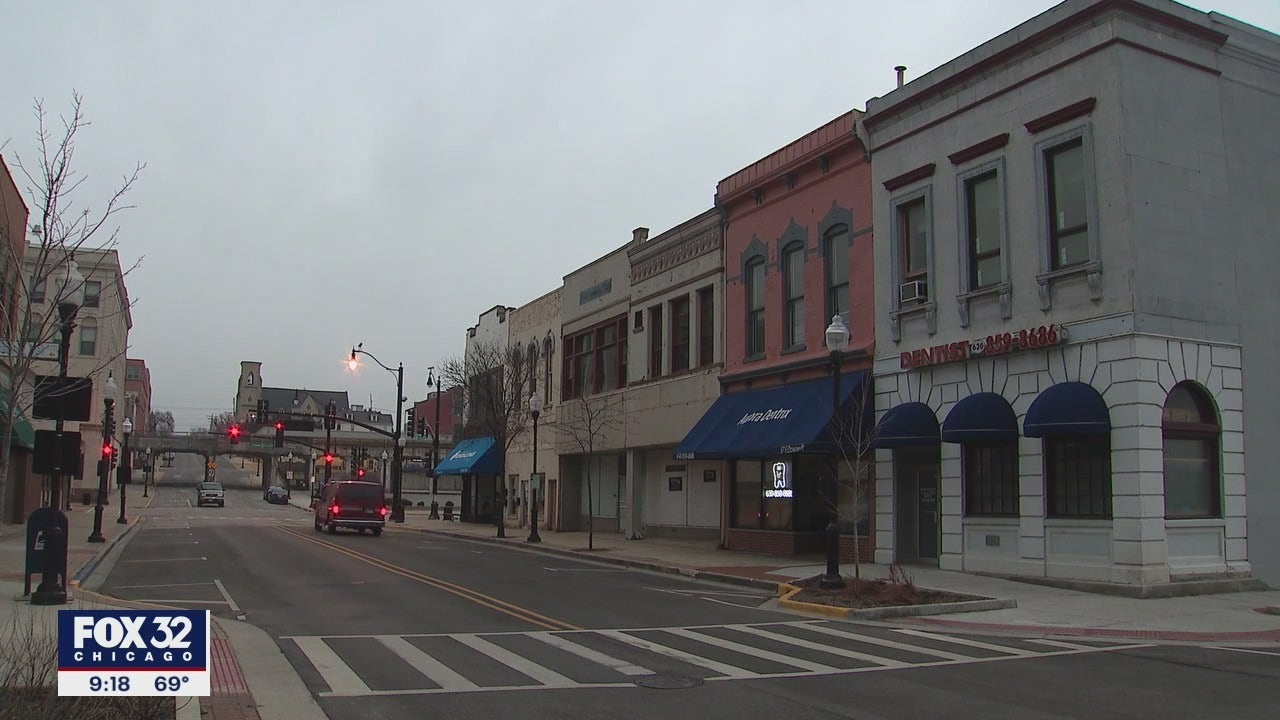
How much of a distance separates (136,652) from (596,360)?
3479 cm

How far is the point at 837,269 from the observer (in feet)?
85.2

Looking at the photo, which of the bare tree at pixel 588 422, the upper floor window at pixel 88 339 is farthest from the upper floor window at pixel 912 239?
the upper floor window at pixel 88 339

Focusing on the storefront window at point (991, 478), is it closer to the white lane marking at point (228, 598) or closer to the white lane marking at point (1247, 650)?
the white lane marking at point (1247, 650)

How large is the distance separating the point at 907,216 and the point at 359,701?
1795cm

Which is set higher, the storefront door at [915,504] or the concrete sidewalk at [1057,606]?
the storefront door at [915,504]

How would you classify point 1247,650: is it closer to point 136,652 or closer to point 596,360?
point 136,652

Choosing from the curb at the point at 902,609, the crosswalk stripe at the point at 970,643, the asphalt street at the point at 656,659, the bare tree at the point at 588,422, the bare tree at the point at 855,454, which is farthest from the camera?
the bare tree at the point at 588,422

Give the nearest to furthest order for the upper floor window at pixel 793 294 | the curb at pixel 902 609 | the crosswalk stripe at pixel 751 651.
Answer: the crosswalk stripe at pixel 751 651
the curb at pixel 902 609
the upper floor window at pixel 793 294

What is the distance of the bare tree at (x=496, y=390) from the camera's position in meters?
43.9

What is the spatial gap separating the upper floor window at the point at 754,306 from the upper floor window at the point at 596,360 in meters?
8.74

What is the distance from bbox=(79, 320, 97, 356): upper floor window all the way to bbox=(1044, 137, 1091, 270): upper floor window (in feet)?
223

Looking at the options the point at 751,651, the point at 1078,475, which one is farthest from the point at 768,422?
the point at 751,651

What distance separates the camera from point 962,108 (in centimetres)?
2183

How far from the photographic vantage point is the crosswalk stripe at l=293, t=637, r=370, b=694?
970cm
